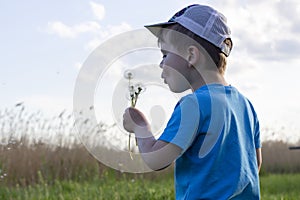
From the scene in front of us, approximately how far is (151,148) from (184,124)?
0.47 ft

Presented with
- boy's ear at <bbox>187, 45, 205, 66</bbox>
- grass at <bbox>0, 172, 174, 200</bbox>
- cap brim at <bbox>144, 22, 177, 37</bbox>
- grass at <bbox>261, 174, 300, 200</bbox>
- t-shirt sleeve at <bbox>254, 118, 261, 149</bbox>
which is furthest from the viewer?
grass at <bbox>261, 174, 300, 200</bbox>

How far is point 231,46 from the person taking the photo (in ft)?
7.68

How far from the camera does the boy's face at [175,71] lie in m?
2.17

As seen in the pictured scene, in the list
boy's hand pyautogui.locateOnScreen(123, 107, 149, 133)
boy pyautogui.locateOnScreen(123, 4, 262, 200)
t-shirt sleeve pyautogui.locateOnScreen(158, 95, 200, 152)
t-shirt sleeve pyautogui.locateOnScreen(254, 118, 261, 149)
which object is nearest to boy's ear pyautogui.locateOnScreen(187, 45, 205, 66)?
boy pyautogui.locateOnScreen(123, 4, 262, 200)

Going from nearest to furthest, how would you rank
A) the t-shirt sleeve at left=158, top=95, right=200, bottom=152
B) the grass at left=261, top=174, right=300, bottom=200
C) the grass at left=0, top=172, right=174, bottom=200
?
the t-shirt sleeve at left=158, top=95, right=200, bottom=152, the grass at left=0, top=172, right=174, bottom=200, the grass at left=261, top=174, right=300, bottom=200

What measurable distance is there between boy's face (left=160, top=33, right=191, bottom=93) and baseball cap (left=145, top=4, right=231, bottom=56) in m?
0.12

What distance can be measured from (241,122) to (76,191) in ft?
12.4

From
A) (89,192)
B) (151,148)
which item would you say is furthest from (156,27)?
(89,192)

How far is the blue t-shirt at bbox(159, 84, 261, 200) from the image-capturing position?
6.69ft

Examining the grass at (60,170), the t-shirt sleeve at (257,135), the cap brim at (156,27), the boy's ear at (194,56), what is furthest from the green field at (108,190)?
the boy's ear at (194,56)

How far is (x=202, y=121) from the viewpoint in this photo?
2.07m

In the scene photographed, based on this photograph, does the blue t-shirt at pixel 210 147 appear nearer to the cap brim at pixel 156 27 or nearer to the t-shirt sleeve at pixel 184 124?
the t-shirt sleeve at pixel 184 124

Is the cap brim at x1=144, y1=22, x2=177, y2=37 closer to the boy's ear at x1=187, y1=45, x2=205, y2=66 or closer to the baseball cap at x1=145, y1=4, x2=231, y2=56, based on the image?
the baseball cap at x1=145, y1=4, x2=231, y2=56

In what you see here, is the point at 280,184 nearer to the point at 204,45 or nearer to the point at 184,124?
the point at 204,45
